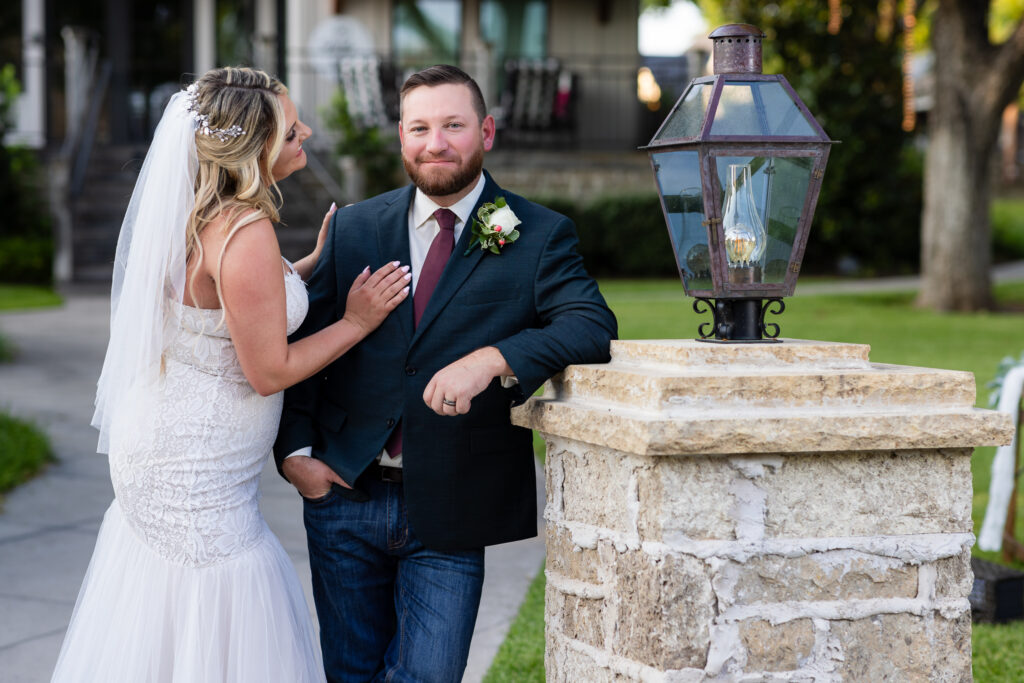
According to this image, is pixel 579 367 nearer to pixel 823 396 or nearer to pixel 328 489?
pixel 823 396

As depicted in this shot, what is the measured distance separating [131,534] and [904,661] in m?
1.96

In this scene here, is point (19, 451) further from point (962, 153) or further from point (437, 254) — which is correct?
point (962, 153)

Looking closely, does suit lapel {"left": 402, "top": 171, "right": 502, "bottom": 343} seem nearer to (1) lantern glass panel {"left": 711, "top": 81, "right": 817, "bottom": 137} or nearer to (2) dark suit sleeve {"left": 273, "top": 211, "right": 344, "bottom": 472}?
(2) dark suit sleeve {"left": 273, "top": 211, "right": 344, "bottom": 472}

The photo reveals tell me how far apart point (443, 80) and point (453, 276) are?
501mm

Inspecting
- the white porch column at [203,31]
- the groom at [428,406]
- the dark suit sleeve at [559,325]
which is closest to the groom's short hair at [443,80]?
the groom at [428,406]

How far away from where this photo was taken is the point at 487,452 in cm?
297

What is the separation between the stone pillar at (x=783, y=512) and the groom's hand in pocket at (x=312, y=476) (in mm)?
736

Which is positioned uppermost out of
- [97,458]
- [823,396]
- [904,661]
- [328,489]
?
[823,396]

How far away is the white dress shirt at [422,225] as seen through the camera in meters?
3.03

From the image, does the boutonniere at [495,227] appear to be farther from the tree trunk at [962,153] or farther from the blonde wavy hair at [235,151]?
the tree trunk at [962,153]

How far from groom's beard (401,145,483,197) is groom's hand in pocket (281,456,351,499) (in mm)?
779

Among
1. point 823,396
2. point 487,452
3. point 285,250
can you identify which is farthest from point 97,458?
point 285,250

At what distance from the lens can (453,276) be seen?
2932 mm

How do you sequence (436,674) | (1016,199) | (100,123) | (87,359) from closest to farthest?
(436,674) → (87,359) → (100,123) → (1016,199)
